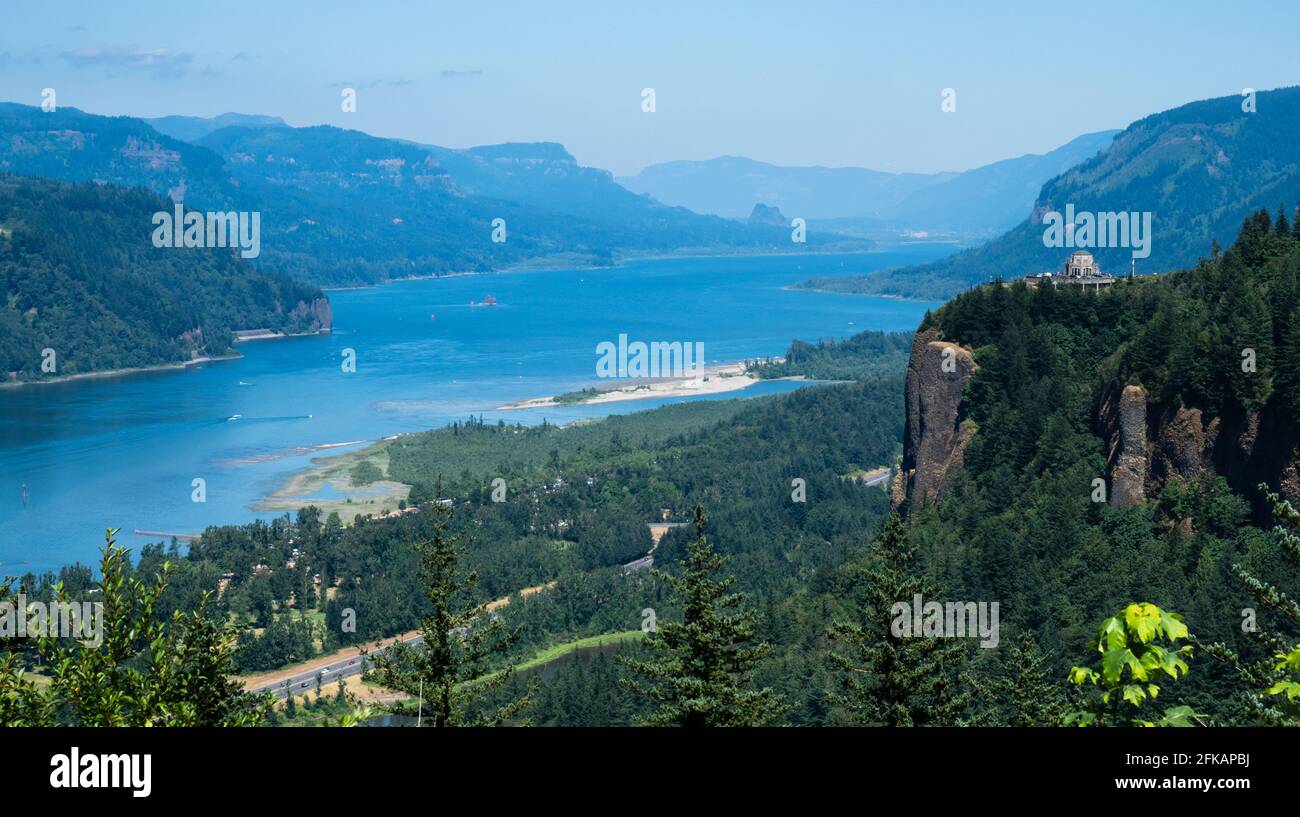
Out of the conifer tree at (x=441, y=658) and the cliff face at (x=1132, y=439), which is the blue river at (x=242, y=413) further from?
the conifer tree at (x=441, y=658)

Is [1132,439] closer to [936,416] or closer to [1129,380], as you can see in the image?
[1129,380]

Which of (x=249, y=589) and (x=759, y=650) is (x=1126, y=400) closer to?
(x=759, y=650)

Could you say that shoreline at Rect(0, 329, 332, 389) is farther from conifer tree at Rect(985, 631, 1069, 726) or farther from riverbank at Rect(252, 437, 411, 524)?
conifer tree at Rect(985, 631, 1069, 726)

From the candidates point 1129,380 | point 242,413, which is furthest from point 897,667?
point 242,413

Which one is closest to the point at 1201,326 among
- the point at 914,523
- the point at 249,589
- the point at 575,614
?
the point at 914,523

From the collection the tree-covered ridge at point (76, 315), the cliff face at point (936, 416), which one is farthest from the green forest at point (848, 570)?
the tree-covered ridge at point (76, 315)
